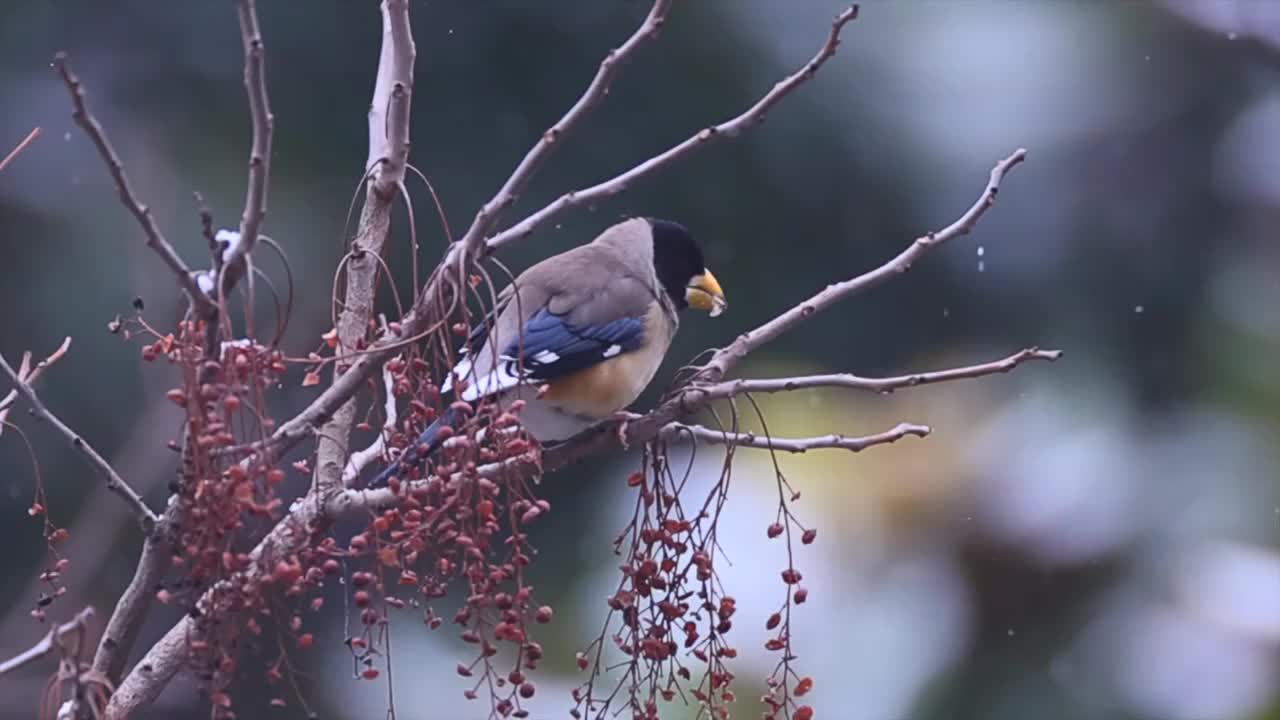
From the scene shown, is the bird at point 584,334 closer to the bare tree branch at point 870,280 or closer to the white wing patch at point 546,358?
the white wing patch at point 546,358

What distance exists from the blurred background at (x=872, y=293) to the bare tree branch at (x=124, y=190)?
1040 millimetres

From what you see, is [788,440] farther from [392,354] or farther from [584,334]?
[584,334]

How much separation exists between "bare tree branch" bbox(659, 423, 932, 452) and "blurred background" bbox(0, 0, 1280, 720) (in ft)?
2.23

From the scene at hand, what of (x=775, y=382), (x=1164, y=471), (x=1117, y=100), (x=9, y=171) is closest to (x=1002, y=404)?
(x=1164, y=471)

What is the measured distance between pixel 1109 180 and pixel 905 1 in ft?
1.51

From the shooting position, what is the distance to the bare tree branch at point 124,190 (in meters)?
0.69

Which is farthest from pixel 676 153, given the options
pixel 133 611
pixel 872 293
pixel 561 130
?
pixel 872 293

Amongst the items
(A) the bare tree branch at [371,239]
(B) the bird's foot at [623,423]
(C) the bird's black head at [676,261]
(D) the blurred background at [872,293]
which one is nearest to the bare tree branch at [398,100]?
(A) the bare tree branch at [371,239]

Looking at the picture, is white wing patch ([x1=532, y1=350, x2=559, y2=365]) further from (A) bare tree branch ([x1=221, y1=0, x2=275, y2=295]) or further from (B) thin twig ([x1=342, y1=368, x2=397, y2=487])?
(A) bare tree branch ([x1=221, y1=0, x2=275, y2=295])

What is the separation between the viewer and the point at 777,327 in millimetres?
1127

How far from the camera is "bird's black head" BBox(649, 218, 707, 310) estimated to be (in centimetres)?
167

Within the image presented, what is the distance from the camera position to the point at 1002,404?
2225 mm

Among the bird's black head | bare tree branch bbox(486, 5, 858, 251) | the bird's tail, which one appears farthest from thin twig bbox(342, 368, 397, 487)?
the bird's black head

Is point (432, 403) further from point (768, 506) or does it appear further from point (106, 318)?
point (106, 318)
